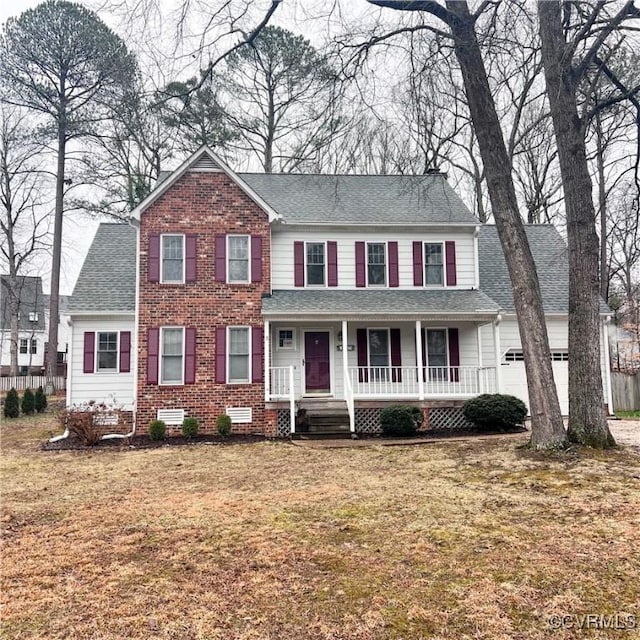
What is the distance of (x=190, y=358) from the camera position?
13.0 metres

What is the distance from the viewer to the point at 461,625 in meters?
Answer: 3.36

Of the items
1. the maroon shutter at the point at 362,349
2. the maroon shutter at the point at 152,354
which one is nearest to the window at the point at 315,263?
the maroon shutter at the point at 362,349

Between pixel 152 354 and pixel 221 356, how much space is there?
1.75m

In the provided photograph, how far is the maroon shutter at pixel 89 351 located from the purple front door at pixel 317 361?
5861 millimetres

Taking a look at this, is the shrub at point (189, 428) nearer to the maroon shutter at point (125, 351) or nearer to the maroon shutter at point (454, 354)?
the maroon shutter at point (125, 351)

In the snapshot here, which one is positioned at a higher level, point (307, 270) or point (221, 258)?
point (221, 258)

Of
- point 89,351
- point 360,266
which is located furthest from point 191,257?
point 360,266

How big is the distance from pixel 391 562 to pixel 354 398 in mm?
8423

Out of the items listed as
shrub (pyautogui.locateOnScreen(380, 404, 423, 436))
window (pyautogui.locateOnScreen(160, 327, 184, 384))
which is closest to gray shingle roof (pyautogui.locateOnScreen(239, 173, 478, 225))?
window (pyautogui.locateOnScreen(160, 327, 184, 384))

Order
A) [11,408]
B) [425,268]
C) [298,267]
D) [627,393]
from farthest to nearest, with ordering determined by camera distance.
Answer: [11,408]
[627,393]
[425,268]
[298,267]

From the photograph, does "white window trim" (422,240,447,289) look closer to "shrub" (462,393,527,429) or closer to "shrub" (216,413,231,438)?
"shrub" (462,393,527,429)

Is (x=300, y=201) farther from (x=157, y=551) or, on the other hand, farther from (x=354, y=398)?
(x=157, y=551)

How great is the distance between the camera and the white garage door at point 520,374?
14578 millimetres

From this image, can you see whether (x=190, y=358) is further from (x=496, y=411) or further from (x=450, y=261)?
(x=450, y=261)
